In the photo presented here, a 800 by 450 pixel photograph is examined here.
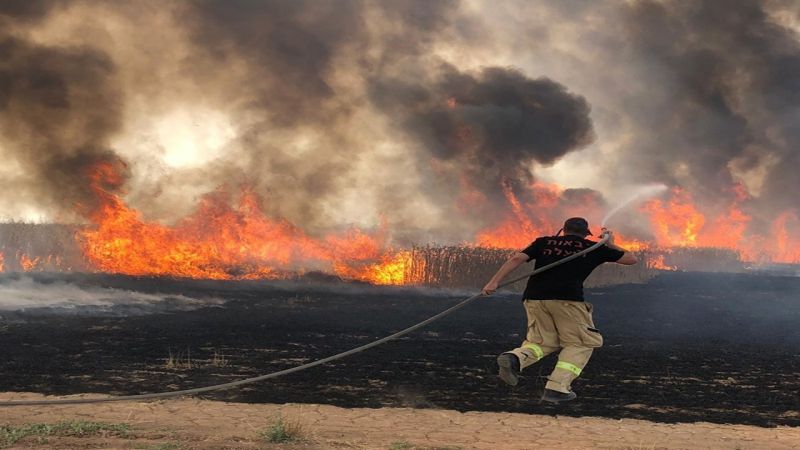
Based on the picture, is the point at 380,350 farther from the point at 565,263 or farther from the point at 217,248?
the point at 217,248

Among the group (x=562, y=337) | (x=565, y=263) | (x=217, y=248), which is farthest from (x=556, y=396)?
(x=217, y=248)

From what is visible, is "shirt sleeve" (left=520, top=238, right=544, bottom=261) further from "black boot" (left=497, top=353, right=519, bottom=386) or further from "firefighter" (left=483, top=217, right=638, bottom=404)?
"black boot" (left=497, top=353, right=519, bottom=386)

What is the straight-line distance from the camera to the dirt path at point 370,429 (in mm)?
7383

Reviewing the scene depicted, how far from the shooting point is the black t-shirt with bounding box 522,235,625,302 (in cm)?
673

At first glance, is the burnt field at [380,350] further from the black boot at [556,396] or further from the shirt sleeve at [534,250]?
the shirt sleeve at [534,250]

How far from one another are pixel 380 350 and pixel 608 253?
876 cm

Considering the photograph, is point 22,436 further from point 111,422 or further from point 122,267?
point 122,267

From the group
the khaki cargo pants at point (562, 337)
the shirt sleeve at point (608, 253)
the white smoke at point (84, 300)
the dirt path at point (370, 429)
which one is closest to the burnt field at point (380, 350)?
the white smoke at point (84, 300)

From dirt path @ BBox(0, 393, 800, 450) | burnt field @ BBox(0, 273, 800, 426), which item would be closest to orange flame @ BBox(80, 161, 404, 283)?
burnt field @ BBox(0, 273, 800, 426)

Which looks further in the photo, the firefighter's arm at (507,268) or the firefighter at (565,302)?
the firefighter at (565,302)

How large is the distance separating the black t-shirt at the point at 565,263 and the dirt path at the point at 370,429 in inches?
76.9

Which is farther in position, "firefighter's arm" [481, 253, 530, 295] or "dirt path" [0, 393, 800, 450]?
"dirt path" [0, 393, 800, 450]

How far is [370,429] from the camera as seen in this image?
8219 mm

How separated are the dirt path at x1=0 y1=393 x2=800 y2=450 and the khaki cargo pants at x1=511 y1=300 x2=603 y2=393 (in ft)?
4.33
